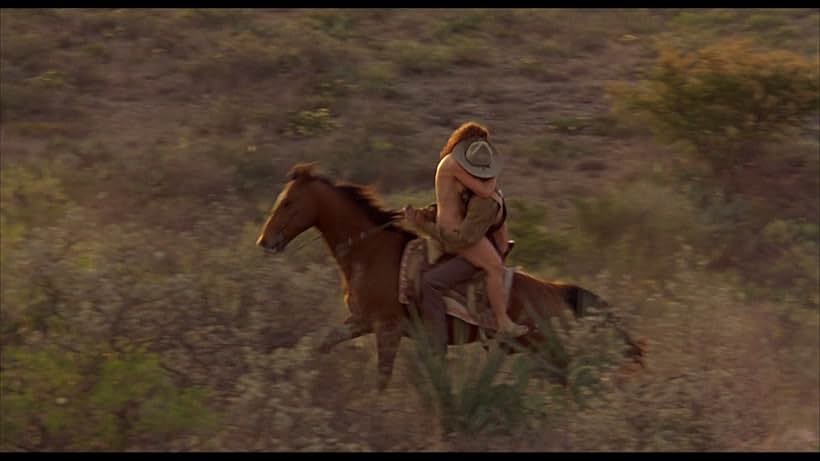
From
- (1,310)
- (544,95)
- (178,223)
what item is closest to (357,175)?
(178,223)

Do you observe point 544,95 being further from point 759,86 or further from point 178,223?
point 178,223

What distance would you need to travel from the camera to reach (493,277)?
787cm

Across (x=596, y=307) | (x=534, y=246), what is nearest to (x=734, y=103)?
(x=534, y=246)

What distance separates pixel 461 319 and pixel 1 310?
9.93 ft

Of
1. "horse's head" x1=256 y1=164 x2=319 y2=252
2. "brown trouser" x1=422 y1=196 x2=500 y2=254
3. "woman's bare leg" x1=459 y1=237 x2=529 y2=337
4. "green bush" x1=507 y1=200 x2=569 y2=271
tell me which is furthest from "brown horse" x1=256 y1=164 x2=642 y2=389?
"green bush" x1=507 y1=200 x2=569 y2=271

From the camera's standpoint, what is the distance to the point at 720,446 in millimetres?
7320

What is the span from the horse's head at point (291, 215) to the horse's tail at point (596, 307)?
167 centimetres

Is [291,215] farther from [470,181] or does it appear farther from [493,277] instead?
[493,277]

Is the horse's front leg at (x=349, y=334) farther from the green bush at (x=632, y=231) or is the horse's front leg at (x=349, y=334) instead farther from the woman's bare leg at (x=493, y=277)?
the green bush at (x=632, y=231)

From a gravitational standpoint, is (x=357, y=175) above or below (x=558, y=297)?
below

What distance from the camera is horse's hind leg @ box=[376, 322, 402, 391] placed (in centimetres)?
790

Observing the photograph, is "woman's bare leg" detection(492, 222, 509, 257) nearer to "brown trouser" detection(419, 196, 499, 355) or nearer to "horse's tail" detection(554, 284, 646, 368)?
"brown trouser" detection(419, 196, 499, 355)

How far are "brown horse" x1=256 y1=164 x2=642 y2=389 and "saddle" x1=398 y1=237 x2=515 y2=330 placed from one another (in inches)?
3.0

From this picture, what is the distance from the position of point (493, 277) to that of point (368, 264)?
0.83 meters
